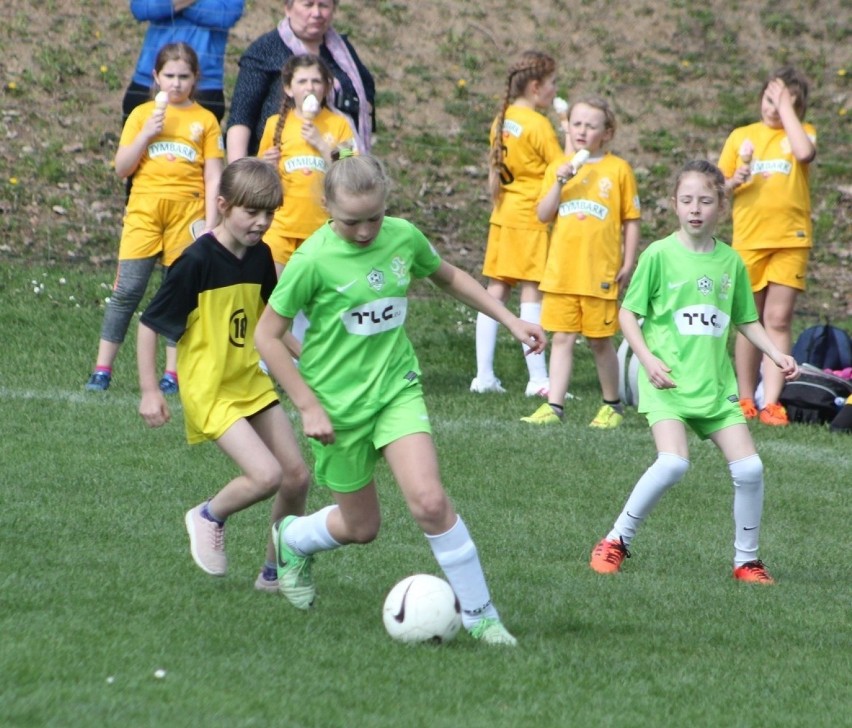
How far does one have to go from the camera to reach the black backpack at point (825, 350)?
424 inches

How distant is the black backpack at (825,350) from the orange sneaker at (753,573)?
473 centimetres

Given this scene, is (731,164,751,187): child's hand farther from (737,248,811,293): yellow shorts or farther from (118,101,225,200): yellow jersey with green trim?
(118,101,225,200): yellow jersey with green trim

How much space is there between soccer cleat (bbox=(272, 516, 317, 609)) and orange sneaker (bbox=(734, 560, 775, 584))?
1850 millimetres

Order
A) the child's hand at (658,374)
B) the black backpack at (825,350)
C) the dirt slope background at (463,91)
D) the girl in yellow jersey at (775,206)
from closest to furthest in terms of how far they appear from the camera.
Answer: the child's hand at (658,374), the girl in yellow jersey at (775,206), the black backpack at (825,350), the dirt slope background at (463,91)

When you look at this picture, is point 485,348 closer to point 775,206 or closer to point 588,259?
point 588,259

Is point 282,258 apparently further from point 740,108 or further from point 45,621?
point 740,108

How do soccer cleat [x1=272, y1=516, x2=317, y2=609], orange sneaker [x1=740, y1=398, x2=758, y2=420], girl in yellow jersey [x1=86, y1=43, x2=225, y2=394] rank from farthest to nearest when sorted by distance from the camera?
orange sneaker [x1=740, y1=398, x2=758, y2=420] < girl in yellow jersey [x1=86, y1=43, x2=225, y2=394] < soccer cleat [x1=272, y1=516, x2=317, y2=609]

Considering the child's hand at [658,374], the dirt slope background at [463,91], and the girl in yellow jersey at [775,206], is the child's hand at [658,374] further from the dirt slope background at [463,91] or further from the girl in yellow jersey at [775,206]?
the dirt slope background at [463,91]

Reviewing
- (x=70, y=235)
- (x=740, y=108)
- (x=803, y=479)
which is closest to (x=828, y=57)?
(x=740, y=108)

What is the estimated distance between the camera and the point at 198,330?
18.2 feet

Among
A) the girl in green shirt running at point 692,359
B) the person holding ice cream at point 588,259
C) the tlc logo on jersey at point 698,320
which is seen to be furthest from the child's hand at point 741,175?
the tlc logo on jersey at point 698,320

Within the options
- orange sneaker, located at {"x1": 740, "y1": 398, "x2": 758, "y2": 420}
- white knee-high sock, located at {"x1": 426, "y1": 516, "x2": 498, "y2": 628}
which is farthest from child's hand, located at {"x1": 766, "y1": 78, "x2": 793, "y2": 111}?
white knee-high sock, located at {"x1": 426, "y1": 516, "x2": 498, "y2": 628}

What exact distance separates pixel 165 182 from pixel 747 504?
470 cm

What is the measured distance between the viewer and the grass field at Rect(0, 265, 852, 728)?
4359mm
